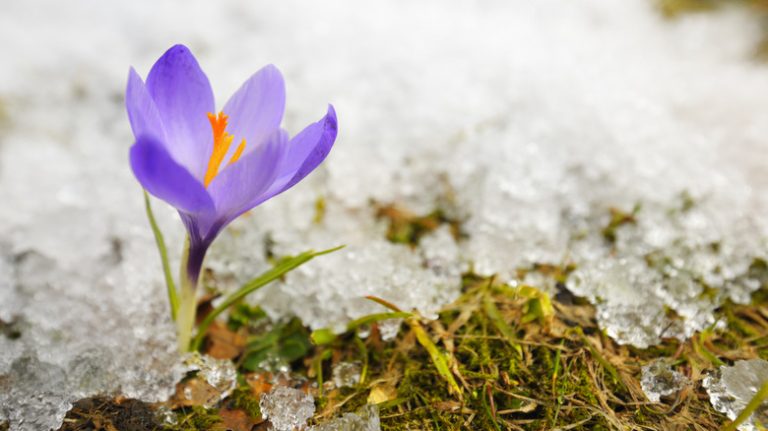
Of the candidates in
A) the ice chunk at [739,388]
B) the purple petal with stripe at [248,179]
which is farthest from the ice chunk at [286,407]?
A: the ice chunk at [739,388]

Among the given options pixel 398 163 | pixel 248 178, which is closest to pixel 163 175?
pixel 248 178

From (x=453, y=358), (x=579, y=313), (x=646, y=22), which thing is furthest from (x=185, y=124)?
(x=646, y=22)

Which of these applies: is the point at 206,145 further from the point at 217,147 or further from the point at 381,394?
the point at 381,394

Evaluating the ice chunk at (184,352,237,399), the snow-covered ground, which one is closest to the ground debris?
the snow-covered ground

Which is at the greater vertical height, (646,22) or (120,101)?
(646,22)

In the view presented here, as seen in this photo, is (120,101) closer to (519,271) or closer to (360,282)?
(360,282)

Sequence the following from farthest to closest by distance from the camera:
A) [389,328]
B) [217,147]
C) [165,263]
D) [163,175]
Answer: [389,328]
[165,263]
[217,147]
[163,175]

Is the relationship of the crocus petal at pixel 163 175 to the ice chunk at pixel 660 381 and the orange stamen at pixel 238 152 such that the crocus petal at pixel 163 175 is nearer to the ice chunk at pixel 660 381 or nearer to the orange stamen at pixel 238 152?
the orange stamen at pixel 238 152
